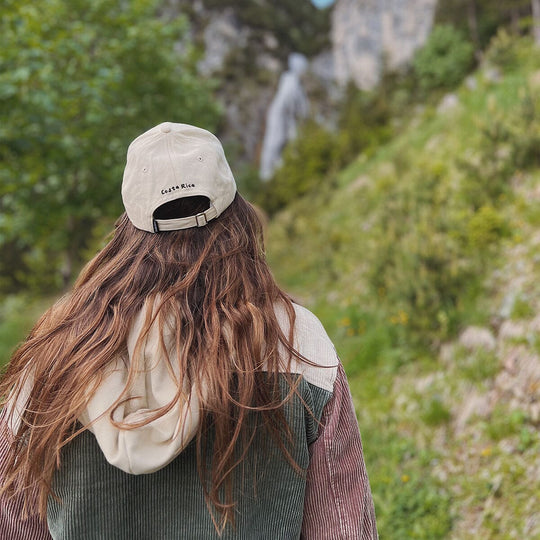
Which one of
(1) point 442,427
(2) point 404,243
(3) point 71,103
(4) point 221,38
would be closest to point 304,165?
(3) point 71,103

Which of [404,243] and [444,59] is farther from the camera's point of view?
[444,59]

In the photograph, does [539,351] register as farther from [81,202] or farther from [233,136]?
[233,136]

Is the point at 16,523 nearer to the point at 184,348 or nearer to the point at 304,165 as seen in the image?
the point at 184,348

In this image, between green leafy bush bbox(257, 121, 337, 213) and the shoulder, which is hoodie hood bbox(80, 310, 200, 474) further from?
green leafy bush bbox(257, 121, 337, 213)

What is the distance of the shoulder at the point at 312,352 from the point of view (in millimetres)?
1081

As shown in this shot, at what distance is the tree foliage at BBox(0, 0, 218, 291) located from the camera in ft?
16.1

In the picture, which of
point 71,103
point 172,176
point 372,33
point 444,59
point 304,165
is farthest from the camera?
point 372,33

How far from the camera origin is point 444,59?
1827 centimetres

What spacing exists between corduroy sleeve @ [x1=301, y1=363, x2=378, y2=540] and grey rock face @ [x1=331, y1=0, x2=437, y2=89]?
97.8 ft

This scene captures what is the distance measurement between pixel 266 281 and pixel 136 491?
54 centimetres

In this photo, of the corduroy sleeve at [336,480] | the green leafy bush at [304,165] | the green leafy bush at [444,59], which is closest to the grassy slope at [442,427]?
the corduroy sleeve at [336,480]

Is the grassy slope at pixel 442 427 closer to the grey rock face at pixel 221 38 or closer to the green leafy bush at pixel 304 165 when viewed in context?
the green leafy bush at pixel 304 165

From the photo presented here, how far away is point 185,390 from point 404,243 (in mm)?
4456

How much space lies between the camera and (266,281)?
1121mm
